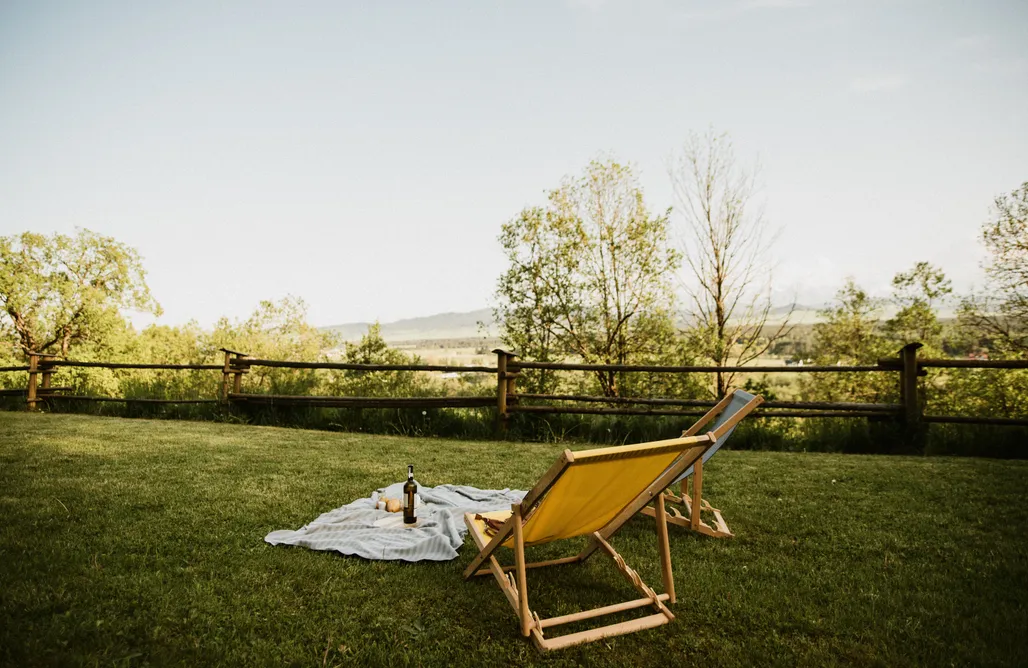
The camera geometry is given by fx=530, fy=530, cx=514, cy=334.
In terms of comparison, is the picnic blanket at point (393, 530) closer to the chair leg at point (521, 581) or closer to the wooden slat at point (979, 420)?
the chair leg at point (521, 581)

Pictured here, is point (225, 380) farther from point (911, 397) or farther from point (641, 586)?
point (911, 397)

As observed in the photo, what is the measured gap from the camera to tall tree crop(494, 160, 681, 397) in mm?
10828

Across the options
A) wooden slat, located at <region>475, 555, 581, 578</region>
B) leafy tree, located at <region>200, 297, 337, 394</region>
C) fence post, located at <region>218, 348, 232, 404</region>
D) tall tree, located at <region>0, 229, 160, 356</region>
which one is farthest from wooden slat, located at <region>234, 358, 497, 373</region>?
tall tree, located at <region>0, 229, 160, 356</region>

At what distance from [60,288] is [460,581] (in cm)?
2158

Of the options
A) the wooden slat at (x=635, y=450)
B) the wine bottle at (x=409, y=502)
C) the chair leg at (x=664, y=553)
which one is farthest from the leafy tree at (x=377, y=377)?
the wooden slat at (x=635, y=450)

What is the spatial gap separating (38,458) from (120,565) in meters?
3.09

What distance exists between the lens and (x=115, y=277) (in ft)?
62.9

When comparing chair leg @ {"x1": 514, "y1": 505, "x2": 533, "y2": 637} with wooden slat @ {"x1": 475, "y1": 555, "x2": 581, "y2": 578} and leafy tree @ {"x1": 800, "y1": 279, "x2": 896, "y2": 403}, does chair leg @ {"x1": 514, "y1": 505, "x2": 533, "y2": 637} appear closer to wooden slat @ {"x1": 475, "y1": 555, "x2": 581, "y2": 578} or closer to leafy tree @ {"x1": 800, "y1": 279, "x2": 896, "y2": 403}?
wooden slat @ {"x1": 475, "y1": 555, "x2": 581, "y2": 578}

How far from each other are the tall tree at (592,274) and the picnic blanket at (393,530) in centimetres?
711

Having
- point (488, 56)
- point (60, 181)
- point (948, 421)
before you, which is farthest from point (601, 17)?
point (60, 181)

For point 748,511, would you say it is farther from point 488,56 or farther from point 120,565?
point 488,56

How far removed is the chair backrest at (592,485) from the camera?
1.81 m

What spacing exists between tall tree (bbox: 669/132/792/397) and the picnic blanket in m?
8.55

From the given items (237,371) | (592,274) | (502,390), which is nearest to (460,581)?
(502,390)
